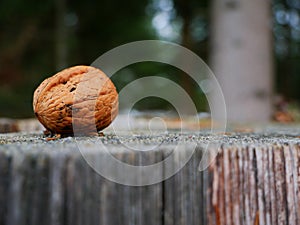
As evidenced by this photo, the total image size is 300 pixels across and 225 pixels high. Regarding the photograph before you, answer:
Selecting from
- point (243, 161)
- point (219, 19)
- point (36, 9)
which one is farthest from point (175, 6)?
point (243, 161)

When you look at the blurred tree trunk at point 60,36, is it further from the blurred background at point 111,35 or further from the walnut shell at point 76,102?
the walnut shell at point 76,102

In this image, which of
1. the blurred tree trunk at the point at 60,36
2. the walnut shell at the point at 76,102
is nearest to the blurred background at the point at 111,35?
the blurred tree trunk at the point at 60,36

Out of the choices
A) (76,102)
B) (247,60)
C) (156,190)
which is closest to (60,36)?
(247,60)

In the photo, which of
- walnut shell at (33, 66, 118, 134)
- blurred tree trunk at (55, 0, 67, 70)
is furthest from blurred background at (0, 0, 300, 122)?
walnut shell at (33, 66, 118, 134)

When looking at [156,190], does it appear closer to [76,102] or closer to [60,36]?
[76,102]

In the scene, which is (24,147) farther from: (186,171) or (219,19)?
(219,19)

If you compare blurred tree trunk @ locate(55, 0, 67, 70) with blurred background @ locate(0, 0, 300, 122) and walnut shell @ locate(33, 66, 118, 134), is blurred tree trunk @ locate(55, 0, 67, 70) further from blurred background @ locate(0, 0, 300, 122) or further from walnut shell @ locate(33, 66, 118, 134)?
walnut shell @ locate(33, 66, 118, 134)
